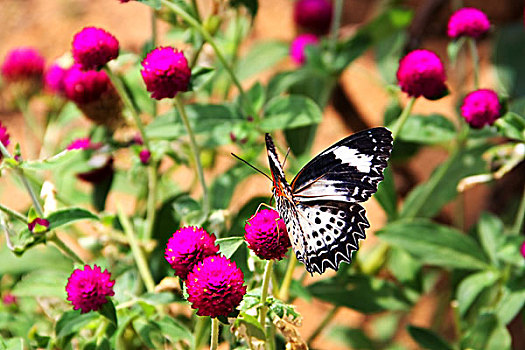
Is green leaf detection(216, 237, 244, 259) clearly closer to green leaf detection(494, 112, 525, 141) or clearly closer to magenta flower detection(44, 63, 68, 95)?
green leaf detection(494, 112, 525, 141)

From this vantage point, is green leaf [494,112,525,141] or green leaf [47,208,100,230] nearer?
green leaf [47,208,100,230]

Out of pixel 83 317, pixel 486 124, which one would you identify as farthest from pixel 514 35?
pixel 83 317

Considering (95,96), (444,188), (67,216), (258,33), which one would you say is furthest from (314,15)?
(67,216)

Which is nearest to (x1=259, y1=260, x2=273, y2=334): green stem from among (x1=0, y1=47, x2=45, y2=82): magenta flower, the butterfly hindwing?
the butterfly hindwing

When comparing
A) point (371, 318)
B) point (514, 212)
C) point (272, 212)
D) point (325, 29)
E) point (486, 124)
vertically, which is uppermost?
point (325, 29)

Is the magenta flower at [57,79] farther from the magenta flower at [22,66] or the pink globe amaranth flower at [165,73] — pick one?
the pink globe amaranth flower at [165,73]

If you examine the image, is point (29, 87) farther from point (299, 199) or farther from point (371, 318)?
point (371, 318)

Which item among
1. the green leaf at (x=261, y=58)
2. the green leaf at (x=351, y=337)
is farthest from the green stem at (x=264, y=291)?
the green leaf at (x=261, y=58)

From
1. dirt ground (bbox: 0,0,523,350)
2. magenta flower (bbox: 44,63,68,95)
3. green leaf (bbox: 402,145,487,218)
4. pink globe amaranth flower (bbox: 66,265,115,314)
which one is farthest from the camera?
dirt ground (bbox: 0,0,523,350)
